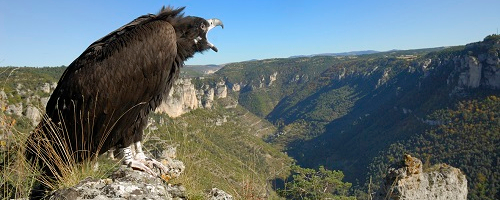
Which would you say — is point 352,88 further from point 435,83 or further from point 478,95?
point 478,95

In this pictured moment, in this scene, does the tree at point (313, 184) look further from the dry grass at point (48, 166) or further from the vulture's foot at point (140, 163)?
the dry grass at point (48, 166)

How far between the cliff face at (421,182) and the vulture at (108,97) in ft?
27.6

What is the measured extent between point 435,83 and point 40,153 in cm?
10356

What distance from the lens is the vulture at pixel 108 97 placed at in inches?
112

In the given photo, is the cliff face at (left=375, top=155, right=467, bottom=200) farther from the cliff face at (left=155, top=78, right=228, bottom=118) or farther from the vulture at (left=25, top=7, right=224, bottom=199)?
the cliff face at (left=155, top=78, right=228, bottom=118)

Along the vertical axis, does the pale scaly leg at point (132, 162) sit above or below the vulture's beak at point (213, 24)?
below

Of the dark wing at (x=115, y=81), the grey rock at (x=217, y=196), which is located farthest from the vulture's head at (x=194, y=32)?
the grey rock at (x=217, y=196)

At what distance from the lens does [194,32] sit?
3.60 m

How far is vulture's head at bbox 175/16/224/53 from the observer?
3498 millimetres

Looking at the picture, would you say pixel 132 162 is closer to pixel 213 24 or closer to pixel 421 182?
pixel 213 24

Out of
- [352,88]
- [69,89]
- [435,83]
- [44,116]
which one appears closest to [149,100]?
[69,89]

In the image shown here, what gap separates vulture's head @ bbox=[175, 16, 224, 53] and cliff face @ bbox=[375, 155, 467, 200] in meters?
7.87

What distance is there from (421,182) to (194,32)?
12.6 m

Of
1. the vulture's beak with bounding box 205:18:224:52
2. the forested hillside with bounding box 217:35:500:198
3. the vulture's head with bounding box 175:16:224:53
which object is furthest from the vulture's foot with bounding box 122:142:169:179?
the forested hillside with bounding box 217:35:500:198
